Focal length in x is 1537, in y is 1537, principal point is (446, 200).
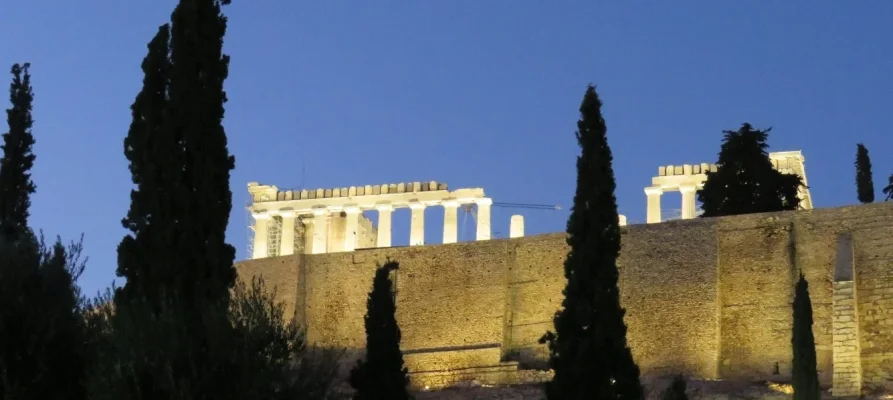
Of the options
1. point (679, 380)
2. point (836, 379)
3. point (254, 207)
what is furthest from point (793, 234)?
point (254, 207)

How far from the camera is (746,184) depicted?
45.1 metres

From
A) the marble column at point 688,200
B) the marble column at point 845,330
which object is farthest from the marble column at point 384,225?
the marble column at point 845,330

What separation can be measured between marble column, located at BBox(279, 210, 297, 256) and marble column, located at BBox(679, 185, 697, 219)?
14.0 meters

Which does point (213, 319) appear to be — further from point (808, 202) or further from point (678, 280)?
point (808, 202)

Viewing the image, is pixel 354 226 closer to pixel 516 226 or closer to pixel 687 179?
pixel 516 226

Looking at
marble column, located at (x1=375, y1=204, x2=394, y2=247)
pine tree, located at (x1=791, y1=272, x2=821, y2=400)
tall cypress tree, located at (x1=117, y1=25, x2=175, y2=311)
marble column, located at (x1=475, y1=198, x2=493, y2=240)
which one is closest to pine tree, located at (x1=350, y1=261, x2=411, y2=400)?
tall cypress tree, located at (x1=117, y1=25, x2=175, y2=311)

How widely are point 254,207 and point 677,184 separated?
15676mm

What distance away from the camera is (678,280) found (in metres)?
37.0

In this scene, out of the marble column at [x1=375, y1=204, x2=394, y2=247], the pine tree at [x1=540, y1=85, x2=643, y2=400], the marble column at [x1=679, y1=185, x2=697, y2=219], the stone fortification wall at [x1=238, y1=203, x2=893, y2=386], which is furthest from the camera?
the marble column at [x1=375, y1=204, x2=394, y2=247]

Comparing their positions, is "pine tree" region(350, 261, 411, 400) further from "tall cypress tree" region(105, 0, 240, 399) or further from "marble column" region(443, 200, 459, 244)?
"marble column" region(443, 200, 459, 244)

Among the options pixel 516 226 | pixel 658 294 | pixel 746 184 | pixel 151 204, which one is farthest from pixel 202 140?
pixel 516 226

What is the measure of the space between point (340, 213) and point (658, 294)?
21.4 meters

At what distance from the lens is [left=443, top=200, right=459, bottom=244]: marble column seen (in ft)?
176

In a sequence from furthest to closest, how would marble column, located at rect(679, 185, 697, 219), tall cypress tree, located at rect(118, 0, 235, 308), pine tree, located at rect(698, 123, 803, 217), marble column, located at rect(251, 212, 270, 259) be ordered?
marble column, located at rect(251, 212, 270, 259)
marble column, located at rect(679, 185, 697, 219)
pine tree, located at rect(698, 123, 803, 217)
tall cypress tree, located at rect(118, 0, 235, 308)
